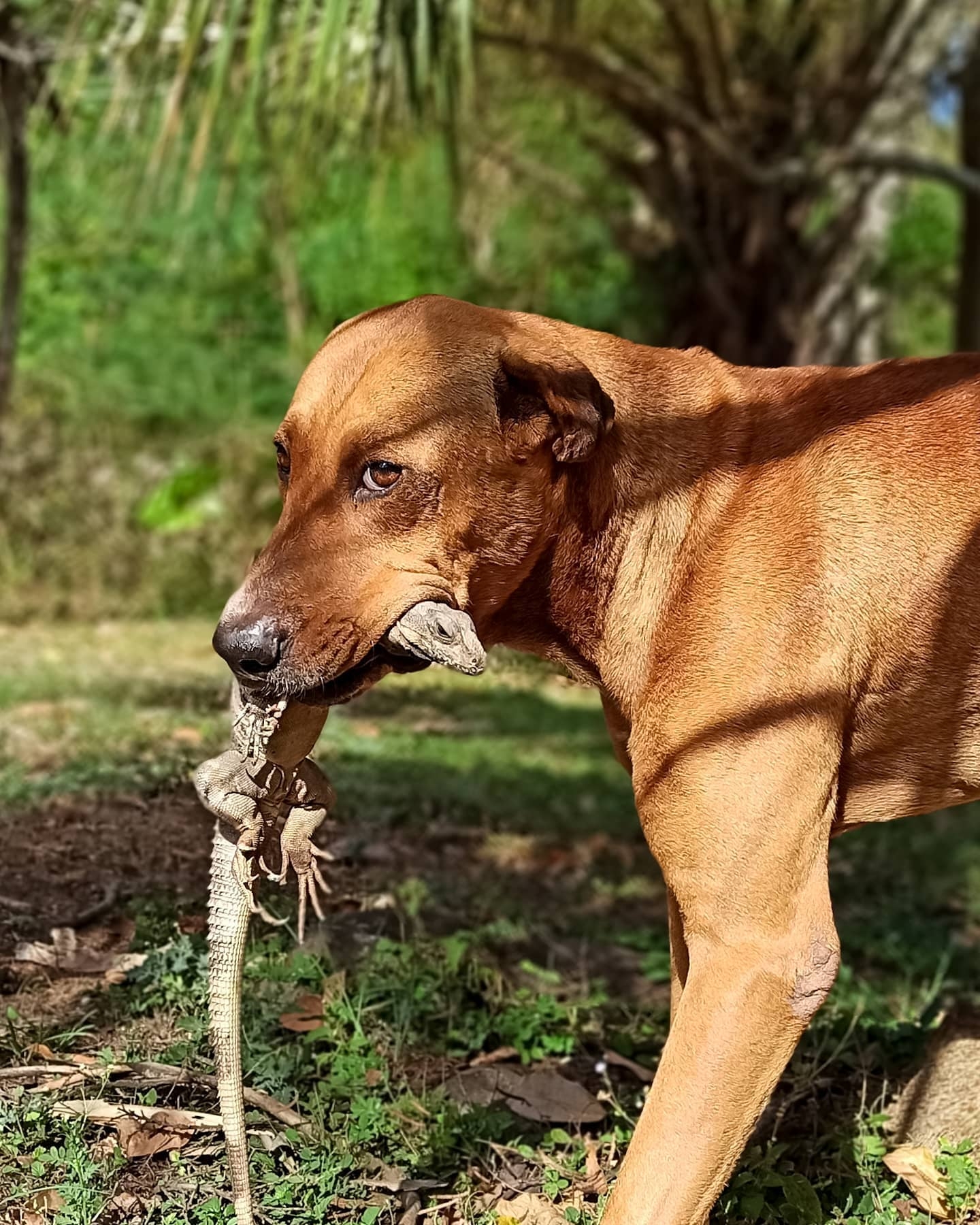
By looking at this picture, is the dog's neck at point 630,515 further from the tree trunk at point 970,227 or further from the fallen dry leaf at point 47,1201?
the tree trunk at point 970,227

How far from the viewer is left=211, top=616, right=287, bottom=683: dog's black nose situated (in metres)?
2.33

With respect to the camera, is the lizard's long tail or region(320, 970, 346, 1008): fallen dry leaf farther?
region(320, 970, 346, 1008): fallen dry leaf

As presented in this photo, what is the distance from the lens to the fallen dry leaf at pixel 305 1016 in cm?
323

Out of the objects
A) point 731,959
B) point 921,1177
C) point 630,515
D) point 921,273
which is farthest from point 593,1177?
point 921,273

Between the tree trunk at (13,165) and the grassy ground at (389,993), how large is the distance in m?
2.35

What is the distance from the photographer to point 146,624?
25.9ft

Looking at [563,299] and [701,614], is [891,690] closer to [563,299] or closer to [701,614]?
[701,614]

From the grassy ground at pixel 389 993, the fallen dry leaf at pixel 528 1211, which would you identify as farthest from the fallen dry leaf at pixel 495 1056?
the fallen dry leaf at pixel 528 1211

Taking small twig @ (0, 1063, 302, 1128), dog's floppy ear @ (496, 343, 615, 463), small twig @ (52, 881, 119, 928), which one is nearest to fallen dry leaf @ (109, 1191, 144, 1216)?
small twig @ (0, 1063, 302, 1128)

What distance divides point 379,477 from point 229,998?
0.94m

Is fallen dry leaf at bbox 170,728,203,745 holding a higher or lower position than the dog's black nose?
lower

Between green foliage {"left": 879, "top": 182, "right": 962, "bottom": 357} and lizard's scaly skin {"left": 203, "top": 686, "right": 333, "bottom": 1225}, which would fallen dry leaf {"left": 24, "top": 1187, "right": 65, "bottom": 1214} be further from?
green foliage {"left": 879, "top": 182, "right": 962, "bottom": 357}

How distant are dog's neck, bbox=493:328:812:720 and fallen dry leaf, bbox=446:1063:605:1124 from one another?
1.05 metres

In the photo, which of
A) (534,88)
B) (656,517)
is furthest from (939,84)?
(656,517)
